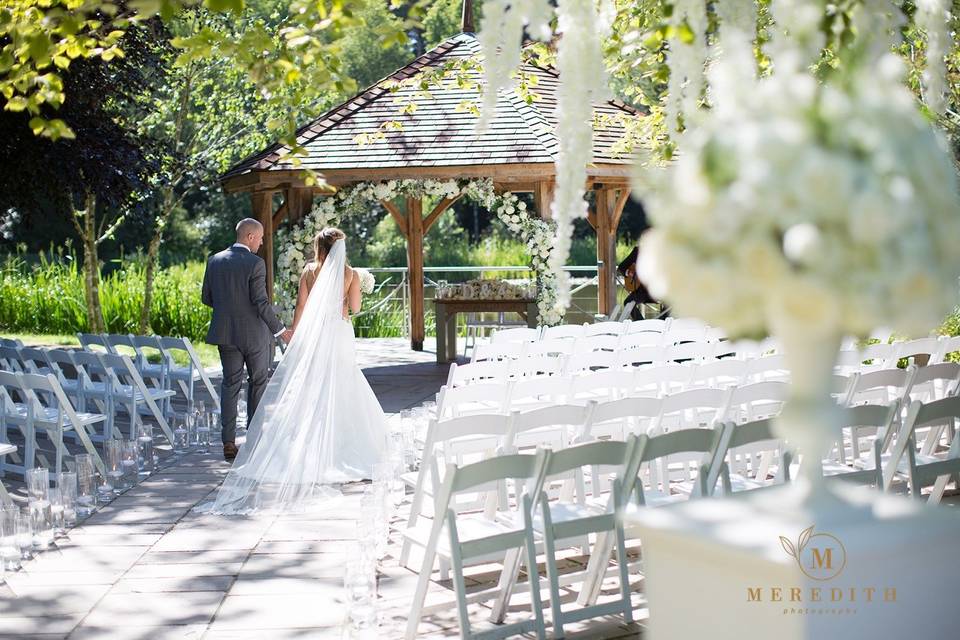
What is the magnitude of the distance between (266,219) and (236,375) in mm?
7359

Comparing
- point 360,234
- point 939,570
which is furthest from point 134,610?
point 360,234

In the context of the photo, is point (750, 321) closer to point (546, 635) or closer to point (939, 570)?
point (939, 570)

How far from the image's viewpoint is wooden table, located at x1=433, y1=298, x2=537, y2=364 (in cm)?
1456

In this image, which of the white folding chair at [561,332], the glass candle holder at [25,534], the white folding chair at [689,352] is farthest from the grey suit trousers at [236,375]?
the white folding chair at [689,352]

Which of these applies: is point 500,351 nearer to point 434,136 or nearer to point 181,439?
point 181,439

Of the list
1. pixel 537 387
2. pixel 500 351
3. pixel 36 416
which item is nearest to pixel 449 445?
pixel 537 387

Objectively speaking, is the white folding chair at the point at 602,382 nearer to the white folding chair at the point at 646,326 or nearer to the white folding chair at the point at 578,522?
the white folding chair at the point at 578,522

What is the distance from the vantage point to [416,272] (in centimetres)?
1717

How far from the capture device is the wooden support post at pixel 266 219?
1541cm

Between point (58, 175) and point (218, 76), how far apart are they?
703 centimetres

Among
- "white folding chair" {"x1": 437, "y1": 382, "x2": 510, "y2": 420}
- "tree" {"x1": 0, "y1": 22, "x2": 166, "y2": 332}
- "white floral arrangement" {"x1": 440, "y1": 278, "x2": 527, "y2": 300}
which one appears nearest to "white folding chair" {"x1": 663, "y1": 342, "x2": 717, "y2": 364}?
"white folding chair" {"x1": 437, "y1": 382, "x2": 510, "y2": 420}

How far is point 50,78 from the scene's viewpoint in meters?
5.23

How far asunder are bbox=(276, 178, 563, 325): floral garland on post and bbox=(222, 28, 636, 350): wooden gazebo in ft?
0.69

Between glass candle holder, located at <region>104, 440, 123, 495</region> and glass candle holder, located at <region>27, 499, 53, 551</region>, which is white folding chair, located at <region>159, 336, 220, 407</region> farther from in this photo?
glass candle holder, located at <region>27, 499, 53, 551</region>
